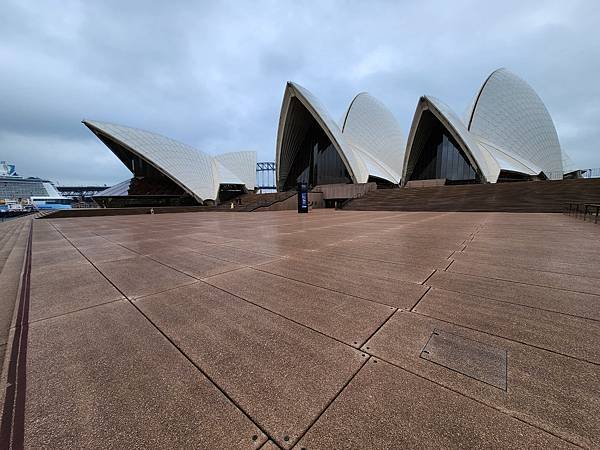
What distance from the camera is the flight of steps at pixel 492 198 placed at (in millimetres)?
15602

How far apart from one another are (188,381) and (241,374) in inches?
13.0

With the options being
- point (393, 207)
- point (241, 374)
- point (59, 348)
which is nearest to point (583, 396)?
point (241, 374)

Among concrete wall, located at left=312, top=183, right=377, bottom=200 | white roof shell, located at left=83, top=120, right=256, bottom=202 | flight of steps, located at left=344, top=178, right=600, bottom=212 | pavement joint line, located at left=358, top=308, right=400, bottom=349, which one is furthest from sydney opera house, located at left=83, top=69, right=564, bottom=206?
pavement joint line, located at left=358, top=308, right=400, bottom=349

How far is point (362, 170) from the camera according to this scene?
1404 inches

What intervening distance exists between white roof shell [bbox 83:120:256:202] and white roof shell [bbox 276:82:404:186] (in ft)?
37.4

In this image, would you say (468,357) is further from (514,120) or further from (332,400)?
(514,120)

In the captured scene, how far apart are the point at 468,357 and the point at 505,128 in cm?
4456

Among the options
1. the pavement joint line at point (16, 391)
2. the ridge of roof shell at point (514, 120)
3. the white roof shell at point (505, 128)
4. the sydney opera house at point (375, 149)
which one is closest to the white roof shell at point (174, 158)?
the sydney opera house at point (375, 149)

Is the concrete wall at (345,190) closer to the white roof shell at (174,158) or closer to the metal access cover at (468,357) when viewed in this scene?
the white roof shell at (174,158)

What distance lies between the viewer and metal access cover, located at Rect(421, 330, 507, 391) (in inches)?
62.2

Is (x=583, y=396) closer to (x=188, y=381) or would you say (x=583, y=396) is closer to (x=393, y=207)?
(x=188, y=381)

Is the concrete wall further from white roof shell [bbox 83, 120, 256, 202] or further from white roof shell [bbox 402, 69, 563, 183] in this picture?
white roof shell [bbox 83, 120, 256, 202]

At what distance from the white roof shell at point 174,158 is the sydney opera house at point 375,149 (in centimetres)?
13

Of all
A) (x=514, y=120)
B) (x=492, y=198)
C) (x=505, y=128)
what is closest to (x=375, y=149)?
(x=505, y=128)
